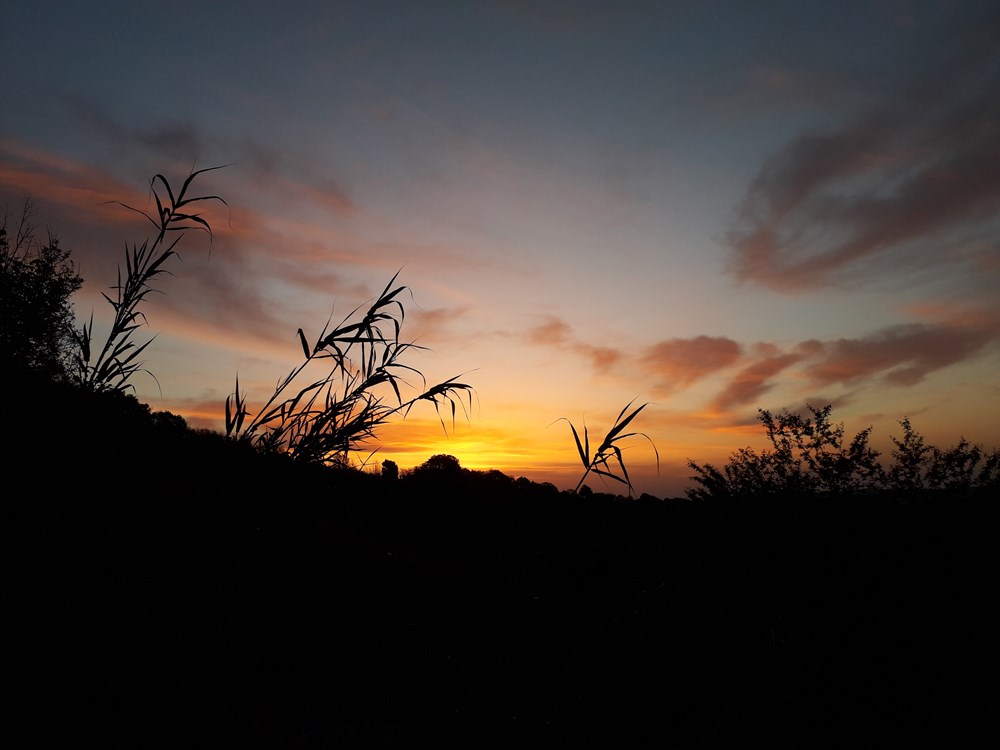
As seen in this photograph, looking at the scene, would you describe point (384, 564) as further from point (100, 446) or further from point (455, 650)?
point (100, 446)

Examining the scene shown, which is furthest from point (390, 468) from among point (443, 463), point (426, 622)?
point (426, 622)

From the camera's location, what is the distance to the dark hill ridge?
2.40 m

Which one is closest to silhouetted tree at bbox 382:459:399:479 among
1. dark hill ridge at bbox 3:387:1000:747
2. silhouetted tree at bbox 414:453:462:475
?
silhouetted tree at bbox 414:453:462:475

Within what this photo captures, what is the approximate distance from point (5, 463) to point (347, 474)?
13.2 ft

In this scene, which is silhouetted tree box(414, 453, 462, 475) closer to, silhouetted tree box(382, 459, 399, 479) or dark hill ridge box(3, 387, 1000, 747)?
silhouetted tree box(382, 459, 399, 479)

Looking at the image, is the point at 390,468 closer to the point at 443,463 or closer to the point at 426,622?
the point at 443,463

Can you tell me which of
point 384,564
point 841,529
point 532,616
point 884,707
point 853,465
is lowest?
point 884,707

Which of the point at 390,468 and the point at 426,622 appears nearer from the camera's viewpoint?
the point at 426,622

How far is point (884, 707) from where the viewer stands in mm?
3547

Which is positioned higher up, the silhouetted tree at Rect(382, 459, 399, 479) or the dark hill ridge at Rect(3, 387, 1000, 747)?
the silhouetted tree at Rect(382, 459, 399, 479)

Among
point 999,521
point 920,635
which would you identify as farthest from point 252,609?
point 999,521

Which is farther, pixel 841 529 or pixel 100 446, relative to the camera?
pixel 841 529

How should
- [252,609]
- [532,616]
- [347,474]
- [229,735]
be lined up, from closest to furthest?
[229,735] → [252,609] → [532,616] → [347,474]

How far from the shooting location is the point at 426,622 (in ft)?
12.1
